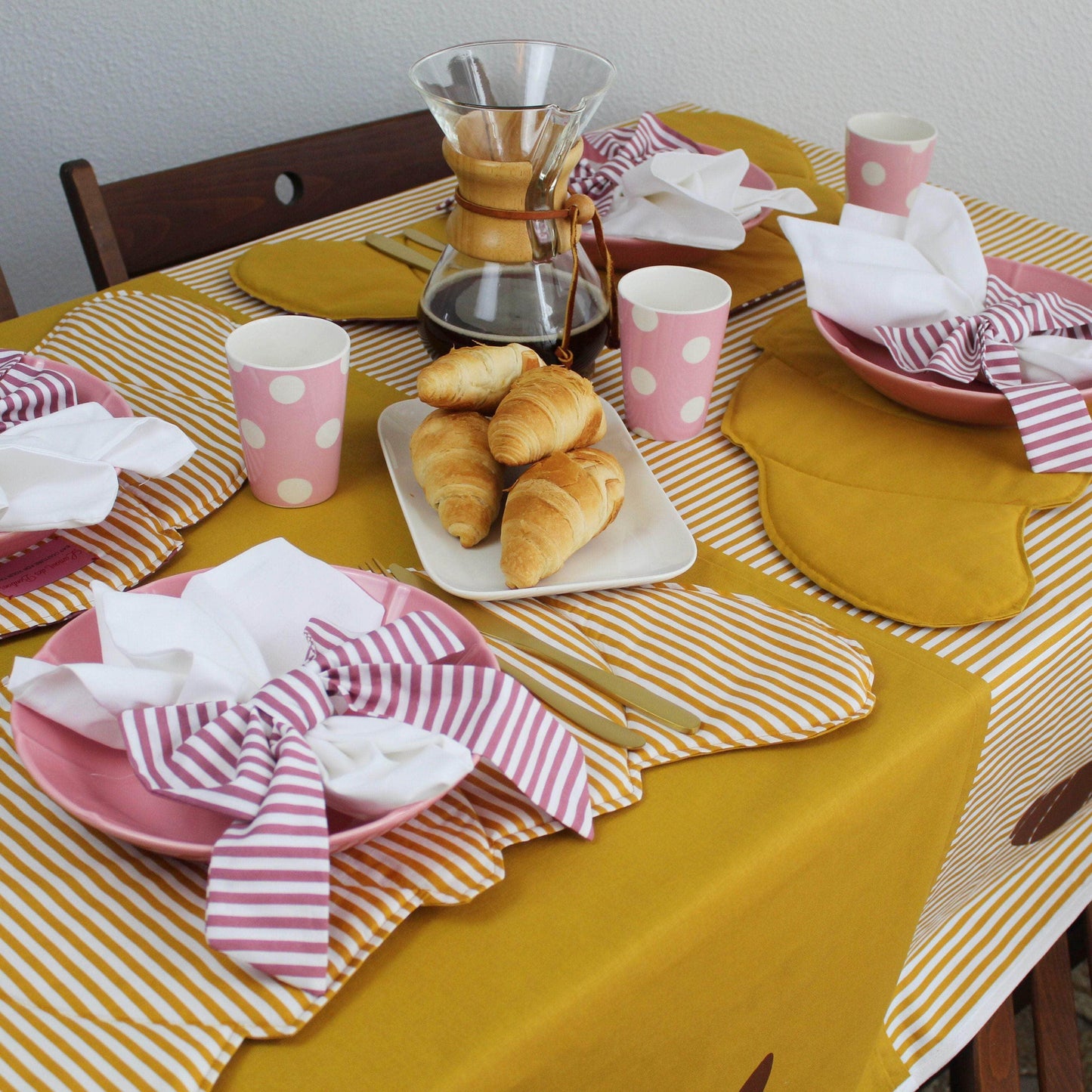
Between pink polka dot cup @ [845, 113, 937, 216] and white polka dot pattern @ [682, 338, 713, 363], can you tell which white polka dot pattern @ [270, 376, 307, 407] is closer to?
white polka dot pattern @ [682, 338, 713, 363]

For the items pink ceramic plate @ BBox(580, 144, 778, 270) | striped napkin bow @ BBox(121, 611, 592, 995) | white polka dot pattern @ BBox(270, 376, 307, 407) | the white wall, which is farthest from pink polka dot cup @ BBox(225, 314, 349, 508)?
the white wall

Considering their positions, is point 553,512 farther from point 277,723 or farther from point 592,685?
point 277,723

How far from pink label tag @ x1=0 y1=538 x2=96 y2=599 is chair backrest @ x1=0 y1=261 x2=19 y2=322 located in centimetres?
50

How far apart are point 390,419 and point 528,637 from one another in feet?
0.82

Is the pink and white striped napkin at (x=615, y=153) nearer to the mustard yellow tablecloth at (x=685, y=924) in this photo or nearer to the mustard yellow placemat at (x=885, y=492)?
the mustard yellow placemat at (x=885, y=492)

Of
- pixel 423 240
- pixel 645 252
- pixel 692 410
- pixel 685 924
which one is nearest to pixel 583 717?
pixel 685 924

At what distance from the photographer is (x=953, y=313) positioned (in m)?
0.82

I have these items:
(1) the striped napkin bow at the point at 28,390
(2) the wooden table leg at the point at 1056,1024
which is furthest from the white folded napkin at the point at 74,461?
(2) the wooden table leg at the point at 1056,1024

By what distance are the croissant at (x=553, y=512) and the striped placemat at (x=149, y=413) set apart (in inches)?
8.3

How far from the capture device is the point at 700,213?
943 millimetres

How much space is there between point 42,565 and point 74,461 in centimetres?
7

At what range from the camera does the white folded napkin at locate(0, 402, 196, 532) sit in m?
0.60

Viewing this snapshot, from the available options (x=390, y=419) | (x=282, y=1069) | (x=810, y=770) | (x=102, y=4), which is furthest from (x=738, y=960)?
(x=102, y=4)

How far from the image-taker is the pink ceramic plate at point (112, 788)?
437 mm
